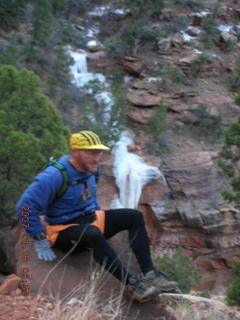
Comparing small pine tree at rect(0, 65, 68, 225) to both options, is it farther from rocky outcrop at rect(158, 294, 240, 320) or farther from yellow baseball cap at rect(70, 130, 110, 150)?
rocky outcrop at rect(158, 294, 240, 320)

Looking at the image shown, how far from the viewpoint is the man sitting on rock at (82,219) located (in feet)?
9.62

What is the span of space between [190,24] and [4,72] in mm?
13904

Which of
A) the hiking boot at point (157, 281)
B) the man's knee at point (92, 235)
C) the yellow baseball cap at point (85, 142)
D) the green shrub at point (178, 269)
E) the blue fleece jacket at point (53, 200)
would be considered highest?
the yellow baseball cap at point (85, 142)

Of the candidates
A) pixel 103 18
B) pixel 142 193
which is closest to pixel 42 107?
pixel 142 193

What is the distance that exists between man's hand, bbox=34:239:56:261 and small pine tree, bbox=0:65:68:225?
3.01 m

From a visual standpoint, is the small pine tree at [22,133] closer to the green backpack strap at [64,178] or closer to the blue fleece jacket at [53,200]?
the blue fleece jacket at [53,200]

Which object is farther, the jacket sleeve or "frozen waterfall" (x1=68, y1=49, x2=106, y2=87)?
"frozen waterfall" (x1=68, y1=49, x2=106, y2=87)

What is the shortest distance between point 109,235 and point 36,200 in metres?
0.83

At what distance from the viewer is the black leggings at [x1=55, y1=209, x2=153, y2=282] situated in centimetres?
296

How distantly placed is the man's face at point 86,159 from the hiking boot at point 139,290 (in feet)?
2.93

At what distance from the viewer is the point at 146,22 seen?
17125 millimetres

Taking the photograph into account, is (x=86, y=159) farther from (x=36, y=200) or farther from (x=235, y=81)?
(x=235, y=81)

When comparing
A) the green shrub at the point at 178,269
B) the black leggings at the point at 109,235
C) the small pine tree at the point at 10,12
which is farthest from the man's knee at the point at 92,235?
the small pine tree at the point at 10,12

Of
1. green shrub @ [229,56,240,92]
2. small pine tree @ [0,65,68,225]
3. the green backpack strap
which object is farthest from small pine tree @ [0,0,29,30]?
the green backpack strap
